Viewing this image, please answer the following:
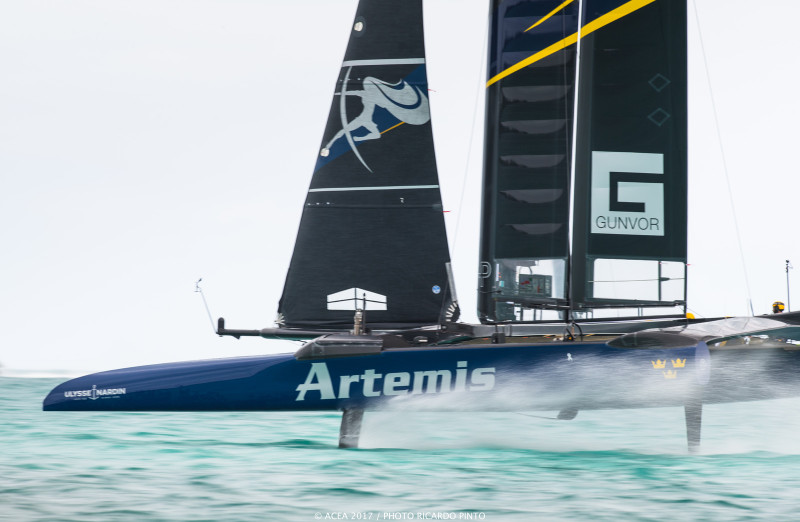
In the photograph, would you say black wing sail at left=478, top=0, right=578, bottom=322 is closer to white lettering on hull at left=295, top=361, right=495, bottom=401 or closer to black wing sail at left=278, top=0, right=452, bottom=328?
black wing sail at left=278, top=0, right=452, bottom=328

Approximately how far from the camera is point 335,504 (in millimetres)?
6574

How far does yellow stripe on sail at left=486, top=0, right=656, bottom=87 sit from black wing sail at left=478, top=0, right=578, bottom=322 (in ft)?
0.04

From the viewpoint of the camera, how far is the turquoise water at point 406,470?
644cm

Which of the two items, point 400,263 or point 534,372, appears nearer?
point 534,372

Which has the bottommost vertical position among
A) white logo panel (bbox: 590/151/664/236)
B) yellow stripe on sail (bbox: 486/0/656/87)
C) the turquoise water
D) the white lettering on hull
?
the turquoise water

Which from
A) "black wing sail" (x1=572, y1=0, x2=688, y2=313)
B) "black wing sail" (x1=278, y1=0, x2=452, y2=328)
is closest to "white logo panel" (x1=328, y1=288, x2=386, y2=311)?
"black wing sail" (x1=278, y1=0, x2=452, y2=328)

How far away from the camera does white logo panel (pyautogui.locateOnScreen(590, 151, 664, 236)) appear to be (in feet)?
33.8

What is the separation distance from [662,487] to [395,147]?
16.1ft

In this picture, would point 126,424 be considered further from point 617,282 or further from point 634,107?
point 634,107

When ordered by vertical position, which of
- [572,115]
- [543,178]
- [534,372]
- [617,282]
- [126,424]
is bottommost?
[126,424]

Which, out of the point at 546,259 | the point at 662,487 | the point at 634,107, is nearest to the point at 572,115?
the point at 634,107

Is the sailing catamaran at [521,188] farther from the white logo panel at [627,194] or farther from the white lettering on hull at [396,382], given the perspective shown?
the white lettering on hull at [396,382]

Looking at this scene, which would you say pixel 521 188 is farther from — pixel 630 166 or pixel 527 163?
pixel 630 166

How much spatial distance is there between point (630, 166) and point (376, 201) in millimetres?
2741
